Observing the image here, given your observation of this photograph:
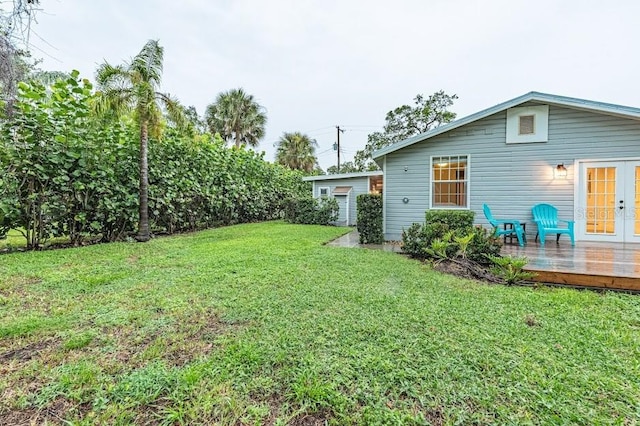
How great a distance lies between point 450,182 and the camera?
7.57 metres

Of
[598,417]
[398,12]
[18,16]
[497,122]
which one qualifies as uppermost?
[398,12]

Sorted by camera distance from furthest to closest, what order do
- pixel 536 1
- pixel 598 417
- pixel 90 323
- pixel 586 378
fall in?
pixel 536 1 < pixel 90 323 < pixel 586 378 < pixel 598 417

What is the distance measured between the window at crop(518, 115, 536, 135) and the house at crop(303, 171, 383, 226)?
22.2ft

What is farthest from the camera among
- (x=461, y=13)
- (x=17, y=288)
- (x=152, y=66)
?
(x=461, y=13)

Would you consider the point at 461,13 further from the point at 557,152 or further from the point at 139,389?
the point at 139,389

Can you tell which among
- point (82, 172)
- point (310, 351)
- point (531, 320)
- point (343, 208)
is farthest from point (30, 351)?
point (343, 208)

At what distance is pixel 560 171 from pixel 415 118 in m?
20.9

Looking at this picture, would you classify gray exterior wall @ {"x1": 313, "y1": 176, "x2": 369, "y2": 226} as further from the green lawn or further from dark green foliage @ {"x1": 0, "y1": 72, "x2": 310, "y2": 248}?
the green lawn

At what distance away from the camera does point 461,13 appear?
10281mm

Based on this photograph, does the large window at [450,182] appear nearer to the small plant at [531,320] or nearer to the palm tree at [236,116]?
the small plant at [531,320]

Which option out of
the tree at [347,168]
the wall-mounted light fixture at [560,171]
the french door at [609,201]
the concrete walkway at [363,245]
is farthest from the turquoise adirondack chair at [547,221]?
the tree at [347,168]

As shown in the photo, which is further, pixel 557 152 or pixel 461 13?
pixel 461 13

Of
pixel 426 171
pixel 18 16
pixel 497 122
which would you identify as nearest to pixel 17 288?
pixel 18 16

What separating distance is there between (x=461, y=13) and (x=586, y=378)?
12255mm
